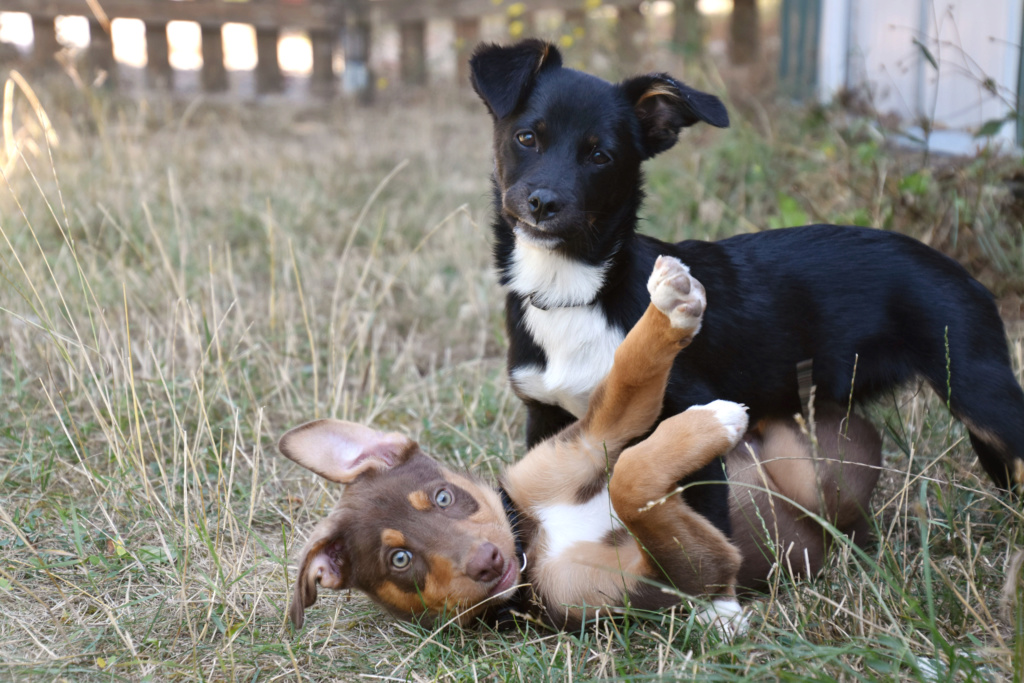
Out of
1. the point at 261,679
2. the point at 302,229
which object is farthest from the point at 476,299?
the point at 261,679

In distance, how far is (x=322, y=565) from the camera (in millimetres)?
2646

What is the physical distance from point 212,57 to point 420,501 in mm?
9522

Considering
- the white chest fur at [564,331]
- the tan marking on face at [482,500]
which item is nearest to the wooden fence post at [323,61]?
the white chest fur at [564,331]

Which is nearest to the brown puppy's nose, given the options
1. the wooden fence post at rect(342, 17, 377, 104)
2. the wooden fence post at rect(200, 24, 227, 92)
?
the wooden fence post at rect(342, 17, 377, 104)

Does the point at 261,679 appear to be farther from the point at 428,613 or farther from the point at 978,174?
the point at 978,174

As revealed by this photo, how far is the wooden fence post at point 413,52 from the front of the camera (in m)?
11.6

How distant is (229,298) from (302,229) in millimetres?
1468

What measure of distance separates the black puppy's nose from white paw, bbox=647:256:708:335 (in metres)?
0.49

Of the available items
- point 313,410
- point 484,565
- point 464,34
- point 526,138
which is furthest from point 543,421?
point 464,34

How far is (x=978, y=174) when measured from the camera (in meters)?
4.60

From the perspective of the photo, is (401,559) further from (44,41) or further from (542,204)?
(44,41)

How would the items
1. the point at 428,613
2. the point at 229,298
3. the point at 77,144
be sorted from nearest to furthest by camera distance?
the point at 428,613 → the point at 229,298 → the point at 77,144

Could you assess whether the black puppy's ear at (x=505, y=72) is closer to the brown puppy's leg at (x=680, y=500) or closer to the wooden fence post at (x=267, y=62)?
the brown puppy's leg at (x=680, y=500)

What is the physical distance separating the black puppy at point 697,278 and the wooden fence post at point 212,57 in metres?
8.77
